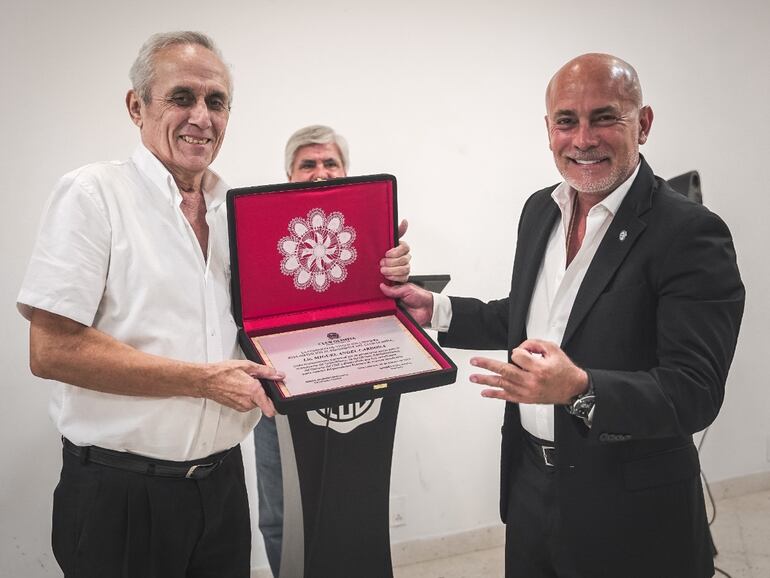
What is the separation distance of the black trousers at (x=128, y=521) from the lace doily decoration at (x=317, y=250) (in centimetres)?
52

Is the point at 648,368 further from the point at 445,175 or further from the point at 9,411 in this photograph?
the point at 9,411

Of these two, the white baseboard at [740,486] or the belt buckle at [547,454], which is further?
the white baseboard at [740,486]

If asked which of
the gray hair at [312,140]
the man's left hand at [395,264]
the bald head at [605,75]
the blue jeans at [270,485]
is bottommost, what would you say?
the blue jeans at [270,485]

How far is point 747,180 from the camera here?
11.0 ft

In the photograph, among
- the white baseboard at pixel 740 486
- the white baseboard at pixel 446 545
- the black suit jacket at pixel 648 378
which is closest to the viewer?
the black suit jacket at pixel 648 378

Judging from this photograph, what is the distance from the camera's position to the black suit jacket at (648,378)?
1515 mm

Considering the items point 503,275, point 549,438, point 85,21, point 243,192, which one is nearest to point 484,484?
point 503,275

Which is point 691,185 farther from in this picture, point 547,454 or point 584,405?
point 584,405

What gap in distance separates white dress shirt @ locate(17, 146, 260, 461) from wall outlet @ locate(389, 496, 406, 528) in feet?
4.87

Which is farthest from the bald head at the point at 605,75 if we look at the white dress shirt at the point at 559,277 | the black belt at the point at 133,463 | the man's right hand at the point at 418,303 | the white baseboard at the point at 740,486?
the white baseboard at the point at 740,486

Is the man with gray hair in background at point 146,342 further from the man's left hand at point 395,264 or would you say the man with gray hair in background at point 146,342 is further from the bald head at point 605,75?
the bald head at point 605,75

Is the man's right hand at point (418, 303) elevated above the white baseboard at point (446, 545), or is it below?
above

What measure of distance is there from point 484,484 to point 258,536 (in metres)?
0.96

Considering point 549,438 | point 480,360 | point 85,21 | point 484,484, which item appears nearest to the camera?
point 480,360
